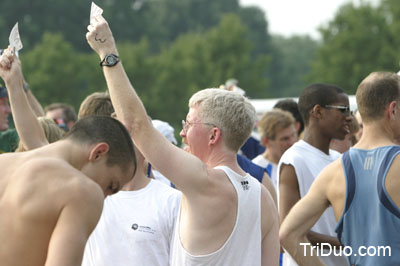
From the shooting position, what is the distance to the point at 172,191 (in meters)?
5.00

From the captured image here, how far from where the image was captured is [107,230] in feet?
16.0

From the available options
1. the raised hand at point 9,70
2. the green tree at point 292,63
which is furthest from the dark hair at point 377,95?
the green tree at point 292,63


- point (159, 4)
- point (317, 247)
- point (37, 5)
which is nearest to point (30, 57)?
point (37, 5)

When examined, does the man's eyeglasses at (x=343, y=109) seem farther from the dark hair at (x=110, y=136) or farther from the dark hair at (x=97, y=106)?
the dark hair at (x=110, y=136)

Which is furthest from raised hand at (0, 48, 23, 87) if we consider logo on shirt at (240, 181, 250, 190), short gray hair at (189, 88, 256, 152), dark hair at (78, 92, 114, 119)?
logo on shirt at (240, 181, 250, 190)

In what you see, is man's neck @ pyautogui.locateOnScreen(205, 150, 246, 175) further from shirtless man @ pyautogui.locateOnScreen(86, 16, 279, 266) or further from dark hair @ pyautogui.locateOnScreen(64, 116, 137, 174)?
dark hair @ pyautogui.locateOnScreen(64, 116, 137, 174)

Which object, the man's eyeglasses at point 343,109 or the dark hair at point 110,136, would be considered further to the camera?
the man's eyeglasses at point 343,109

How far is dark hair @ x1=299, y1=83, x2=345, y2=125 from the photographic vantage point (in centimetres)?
675

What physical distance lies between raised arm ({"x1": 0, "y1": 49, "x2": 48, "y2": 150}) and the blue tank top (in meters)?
2.10

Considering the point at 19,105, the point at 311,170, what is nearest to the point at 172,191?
the point at 19,105

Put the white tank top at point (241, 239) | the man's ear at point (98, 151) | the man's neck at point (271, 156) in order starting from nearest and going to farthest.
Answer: the man's ear at point (98, 151)
the white tank top at point (241, 239)
the man's neck at point (271, 156)

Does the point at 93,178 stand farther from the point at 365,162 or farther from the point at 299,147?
the point at 299,147

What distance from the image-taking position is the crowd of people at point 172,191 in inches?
143

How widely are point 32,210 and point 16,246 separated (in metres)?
0.21
